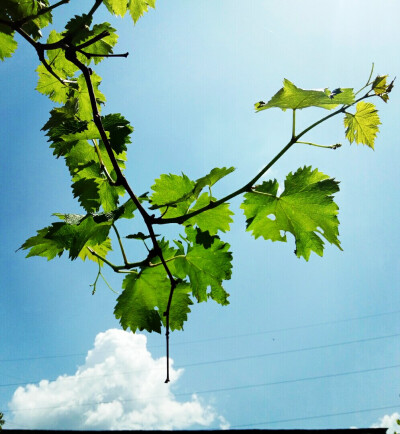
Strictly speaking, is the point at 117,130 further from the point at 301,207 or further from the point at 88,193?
the point at 301,207

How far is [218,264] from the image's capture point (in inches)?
48.6

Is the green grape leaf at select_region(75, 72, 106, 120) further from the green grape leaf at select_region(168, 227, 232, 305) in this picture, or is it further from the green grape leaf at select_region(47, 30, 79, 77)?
the green grape leaf at select_region(168, 227, 232, 305)

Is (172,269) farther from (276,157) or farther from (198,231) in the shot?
(276,157)

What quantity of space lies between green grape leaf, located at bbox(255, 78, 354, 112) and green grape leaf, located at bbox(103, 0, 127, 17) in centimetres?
77

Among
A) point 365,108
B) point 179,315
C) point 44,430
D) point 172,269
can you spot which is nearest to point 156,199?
point 172,269

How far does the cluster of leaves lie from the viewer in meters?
1.03

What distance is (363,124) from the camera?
48.8 inches

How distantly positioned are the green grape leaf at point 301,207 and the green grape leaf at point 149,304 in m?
0.31

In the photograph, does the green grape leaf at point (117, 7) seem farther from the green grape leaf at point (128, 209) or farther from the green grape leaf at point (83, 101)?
the green grape leaf at point (128, 209)

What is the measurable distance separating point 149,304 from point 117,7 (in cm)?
108

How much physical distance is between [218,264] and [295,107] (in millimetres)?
510

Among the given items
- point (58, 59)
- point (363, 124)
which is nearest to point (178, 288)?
point (363, 124)

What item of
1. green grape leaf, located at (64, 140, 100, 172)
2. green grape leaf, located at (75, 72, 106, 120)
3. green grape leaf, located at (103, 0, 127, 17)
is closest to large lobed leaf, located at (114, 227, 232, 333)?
green grape leaf, located at (64, 140, 100, 172)

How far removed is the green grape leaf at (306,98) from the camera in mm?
1007
